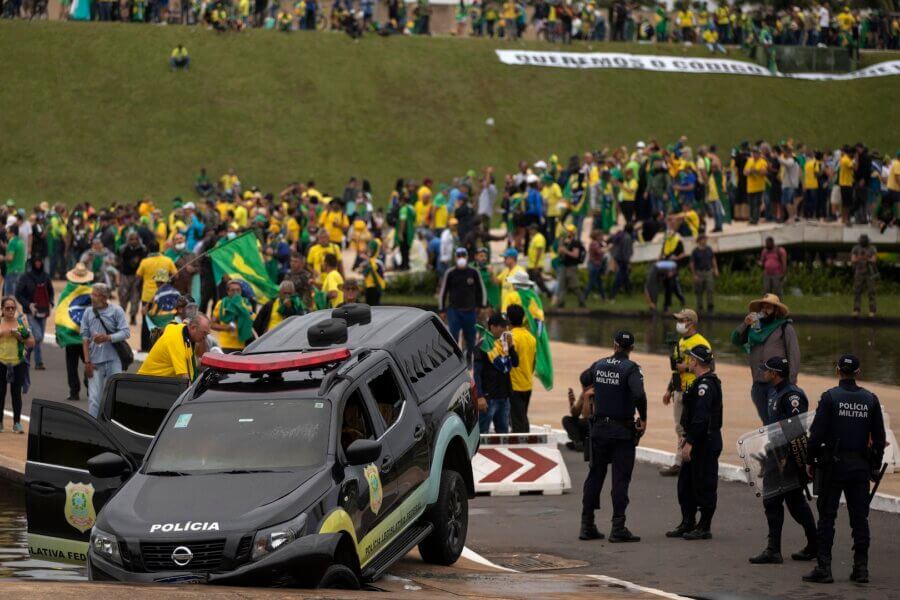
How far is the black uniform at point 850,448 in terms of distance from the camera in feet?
36.3

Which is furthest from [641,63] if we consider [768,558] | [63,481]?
[63,481]

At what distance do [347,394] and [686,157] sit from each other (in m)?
26.3

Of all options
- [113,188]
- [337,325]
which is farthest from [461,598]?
[113,188]

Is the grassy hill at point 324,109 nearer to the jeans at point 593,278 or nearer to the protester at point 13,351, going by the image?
the jeans at point 593,278

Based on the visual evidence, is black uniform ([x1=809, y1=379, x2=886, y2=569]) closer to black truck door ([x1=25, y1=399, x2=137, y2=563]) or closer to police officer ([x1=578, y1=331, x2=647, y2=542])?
police officer ([x1=578, y1=331, x2=647, y2=542])

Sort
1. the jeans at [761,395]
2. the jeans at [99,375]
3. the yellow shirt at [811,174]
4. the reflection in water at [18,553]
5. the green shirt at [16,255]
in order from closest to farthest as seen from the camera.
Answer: the reflection in water at [18,553] → the jeans at [761,395] → the jeans at [99,375] → the green shirt at [16,255] → the yellow shirt at [811,174]

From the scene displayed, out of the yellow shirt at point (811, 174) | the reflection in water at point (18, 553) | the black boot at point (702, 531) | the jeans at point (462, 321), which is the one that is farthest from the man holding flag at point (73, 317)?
the yellow shirt at point (811, 174)

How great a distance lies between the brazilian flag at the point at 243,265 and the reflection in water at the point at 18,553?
7520mm

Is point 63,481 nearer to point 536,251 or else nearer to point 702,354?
point 702,354

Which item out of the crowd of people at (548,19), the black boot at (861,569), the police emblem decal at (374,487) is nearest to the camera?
the police emblem decal at (374,487)

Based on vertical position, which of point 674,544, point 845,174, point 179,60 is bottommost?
point 674,544

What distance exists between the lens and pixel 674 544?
12664mm

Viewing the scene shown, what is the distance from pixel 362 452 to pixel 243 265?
42.3 ft

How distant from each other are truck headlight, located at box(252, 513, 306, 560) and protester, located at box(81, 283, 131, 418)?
330 inches
